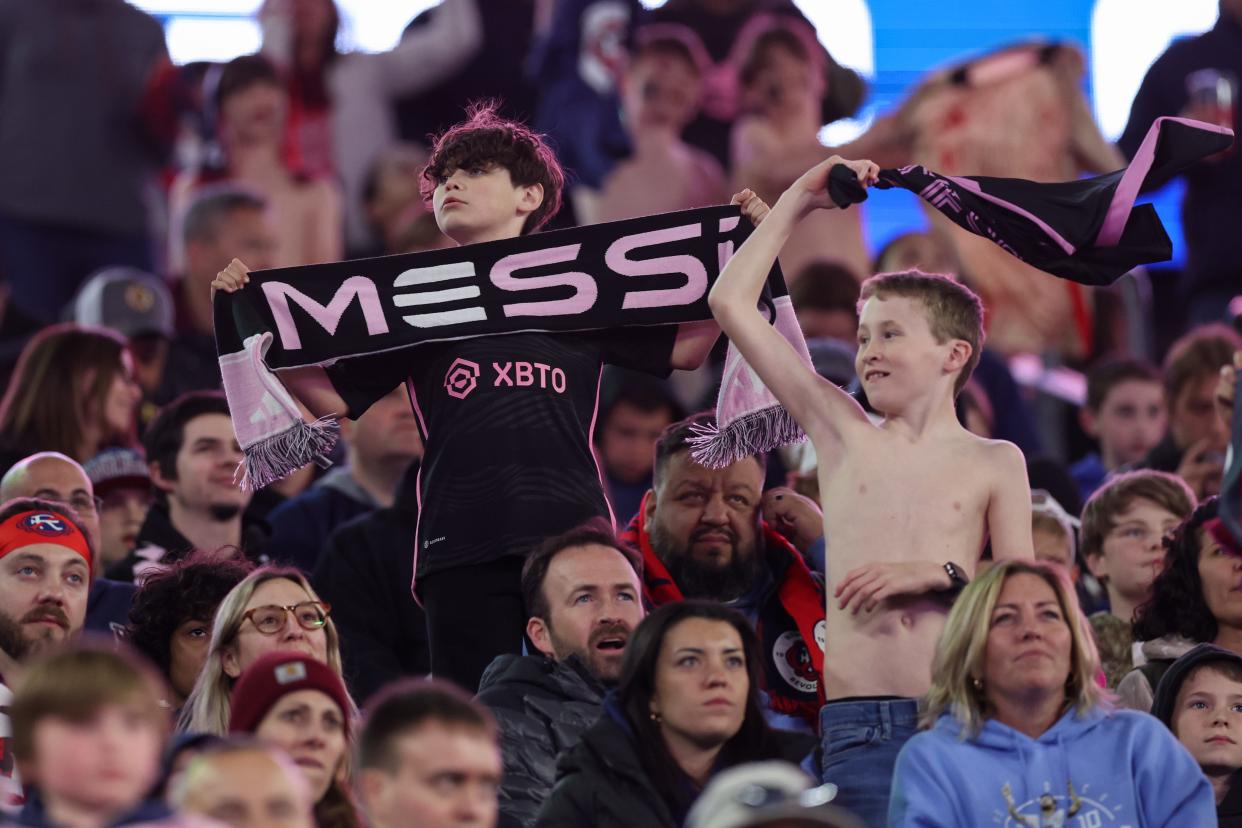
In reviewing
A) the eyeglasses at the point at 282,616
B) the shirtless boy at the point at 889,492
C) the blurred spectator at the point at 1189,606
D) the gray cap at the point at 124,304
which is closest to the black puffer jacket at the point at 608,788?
the shirtless boy at the point at 889,492

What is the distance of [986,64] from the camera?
11.1 m

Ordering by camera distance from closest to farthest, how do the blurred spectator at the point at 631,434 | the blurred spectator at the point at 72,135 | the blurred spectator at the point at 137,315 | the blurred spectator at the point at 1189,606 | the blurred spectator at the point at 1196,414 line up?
the blurred spectator at the point at 1189,606, the blurred spectator at the point at 1196,414, the blurred spectator at the point at 631,434, the blurred spectator at the point at 137,315, the blurred spectator at the point at 72,135

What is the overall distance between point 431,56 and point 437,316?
645cm

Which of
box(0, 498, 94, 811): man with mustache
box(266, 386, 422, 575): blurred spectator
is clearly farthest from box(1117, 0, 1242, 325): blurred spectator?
box(0, 498, 94, 811): man with mustache

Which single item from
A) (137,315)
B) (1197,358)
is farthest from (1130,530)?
(137,315)

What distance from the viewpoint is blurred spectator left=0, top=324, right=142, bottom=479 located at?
772cm

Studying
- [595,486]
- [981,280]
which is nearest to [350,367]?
[595,486]

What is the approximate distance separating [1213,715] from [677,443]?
5.78 feet

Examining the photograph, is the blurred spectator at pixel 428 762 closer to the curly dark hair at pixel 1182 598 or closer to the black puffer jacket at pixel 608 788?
the black puffer jacket at pixel 608 788

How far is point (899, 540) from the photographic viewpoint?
5.19 metres

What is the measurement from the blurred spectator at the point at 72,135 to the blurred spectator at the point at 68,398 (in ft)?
8.41

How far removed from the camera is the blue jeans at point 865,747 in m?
5.14

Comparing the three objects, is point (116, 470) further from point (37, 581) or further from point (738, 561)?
point (738, 561)

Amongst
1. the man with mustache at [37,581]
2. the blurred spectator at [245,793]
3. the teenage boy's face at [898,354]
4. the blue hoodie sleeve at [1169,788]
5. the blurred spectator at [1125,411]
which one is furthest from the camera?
the blurred spectator at [1125,411]
